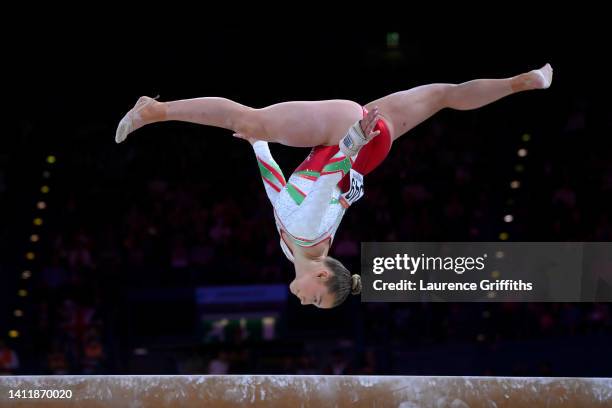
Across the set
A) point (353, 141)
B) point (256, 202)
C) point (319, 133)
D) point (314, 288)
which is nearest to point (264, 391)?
A: point (314, 288)

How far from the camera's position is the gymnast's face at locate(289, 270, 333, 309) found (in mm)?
4707

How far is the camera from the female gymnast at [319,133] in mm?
4562

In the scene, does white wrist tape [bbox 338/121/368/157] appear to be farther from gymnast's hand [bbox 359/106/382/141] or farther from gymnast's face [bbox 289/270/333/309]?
gymnast's face [bbox 289/270/333/309]

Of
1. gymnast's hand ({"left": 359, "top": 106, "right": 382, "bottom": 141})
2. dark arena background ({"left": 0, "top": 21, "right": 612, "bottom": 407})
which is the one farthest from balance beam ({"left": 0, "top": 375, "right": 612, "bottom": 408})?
dark arena background ({"left": 0, "top": 21, "right": 612, "bottom": 407})

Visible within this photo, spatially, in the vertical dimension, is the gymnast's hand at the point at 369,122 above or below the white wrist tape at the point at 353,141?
above

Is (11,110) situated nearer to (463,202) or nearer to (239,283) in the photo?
(239,283)

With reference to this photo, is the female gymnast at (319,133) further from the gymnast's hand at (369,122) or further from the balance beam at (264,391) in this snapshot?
the balance beam at (264,391)

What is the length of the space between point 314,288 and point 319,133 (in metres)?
0.86

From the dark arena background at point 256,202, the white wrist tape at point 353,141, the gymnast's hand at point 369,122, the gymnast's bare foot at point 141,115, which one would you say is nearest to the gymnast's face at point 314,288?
the white wrist tape at point 353,141

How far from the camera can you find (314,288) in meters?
4.72

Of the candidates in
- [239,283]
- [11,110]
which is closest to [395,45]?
[239,283]

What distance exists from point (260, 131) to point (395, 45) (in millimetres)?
5111

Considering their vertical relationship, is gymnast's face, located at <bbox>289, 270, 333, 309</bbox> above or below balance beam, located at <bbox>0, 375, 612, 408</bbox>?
above

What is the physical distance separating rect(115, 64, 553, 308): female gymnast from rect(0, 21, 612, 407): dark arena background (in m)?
3.26
